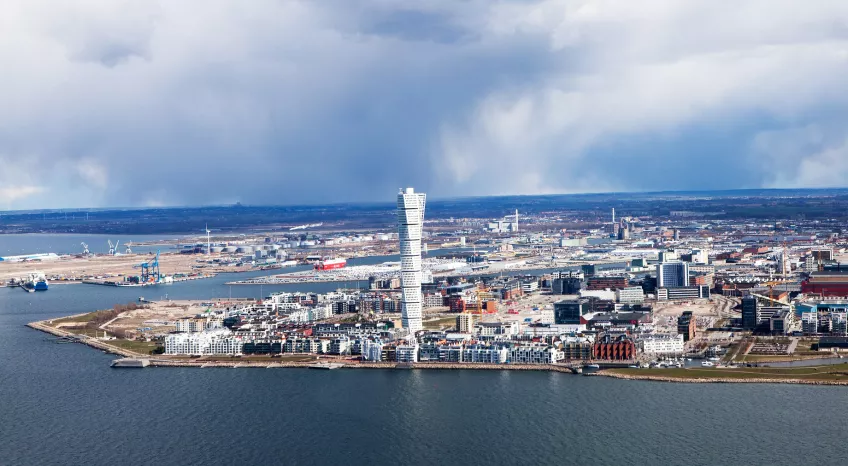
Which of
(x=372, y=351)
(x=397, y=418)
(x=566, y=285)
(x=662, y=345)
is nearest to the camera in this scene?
(x=397, y=418)

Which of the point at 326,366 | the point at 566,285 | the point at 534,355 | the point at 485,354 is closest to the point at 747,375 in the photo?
the point at 534,355

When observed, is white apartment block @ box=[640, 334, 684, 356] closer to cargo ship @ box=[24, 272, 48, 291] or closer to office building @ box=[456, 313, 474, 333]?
office building @ box=[456, 313, 474, 333]

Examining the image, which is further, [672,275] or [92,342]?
Result: [672,275]

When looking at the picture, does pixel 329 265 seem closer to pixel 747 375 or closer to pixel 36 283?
pixel 36 283

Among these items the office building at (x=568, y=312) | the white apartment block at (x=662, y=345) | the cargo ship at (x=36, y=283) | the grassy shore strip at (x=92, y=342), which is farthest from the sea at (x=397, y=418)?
the cargo ship at (x=36, y=283)

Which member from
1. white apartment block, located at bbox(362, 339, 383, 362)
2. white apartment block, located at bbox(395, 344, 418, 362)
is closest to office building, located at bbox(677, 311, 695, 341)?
white apartment block, located at bbox(395, 344, 418, 362)

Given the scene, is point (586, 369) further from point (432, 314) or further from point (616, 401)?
point (432, 314)

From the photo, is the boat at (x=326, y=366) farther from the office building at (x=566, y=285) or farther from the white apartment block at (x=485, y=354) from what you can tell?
the office building at (x=566, y=285)
